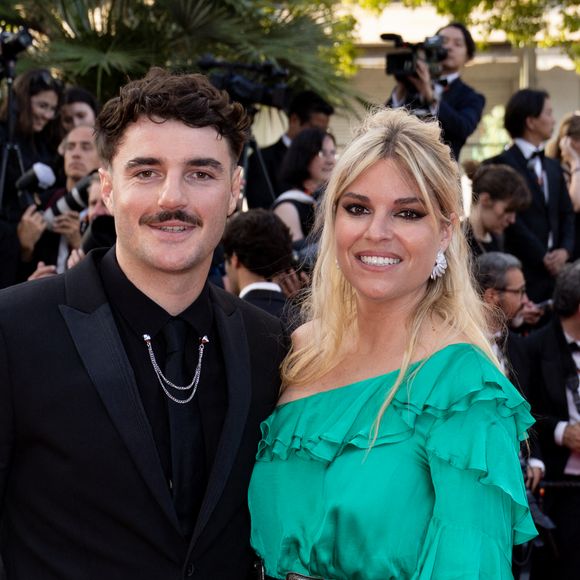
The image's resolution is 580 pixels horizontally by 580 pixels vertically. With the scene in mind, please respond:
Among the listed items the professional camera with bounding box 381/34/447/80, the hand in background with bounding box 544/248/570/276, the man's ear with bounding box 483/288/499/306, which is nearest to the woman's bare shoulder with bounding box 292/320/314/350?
the man's ear with bounding box 483/288/499/306

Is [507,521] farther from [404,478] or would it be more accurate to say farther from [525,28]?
[525,28]

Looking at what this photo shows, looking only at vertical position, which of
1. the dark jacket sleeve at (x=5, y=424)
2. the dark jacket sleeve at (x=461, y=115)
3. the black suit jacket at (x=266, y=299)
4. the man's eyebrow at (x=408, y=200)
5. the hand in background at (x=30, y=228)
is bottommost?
the black suit jacket at (x=266, y=299)

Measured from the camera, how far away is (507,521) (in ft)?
8.73

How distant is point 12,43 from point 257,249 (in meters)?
2.02

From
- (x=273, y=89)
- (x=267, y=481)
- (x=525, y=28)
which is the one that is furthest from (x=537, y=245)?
(x=525, y=28)

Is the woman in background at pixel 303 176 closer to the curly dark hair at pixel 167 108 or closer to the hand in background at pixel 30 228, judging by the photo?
the hand in background at pixel 30 228

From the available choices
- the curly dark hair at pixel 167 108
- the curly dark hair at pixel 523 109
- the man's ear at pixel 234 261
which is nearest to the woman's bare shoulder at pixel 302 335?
the curly dark hair at pixel 167 108

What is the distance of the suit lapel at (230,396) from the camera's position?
2584 mm

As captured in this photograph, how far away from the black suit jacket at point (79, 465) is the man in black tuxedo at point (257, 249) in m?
2.41

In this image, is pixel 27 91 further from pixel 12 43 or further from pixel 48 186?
pixel 48 186

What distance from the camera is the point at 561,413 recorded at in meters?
A: 5.36

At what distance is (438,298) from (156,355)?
921 millimetres

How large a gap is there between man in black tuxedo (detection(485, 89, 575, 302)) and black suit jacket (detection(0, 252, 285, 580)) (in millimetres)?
4518

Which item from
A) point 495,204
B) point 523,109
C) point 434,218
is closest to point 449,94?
point 523,109
